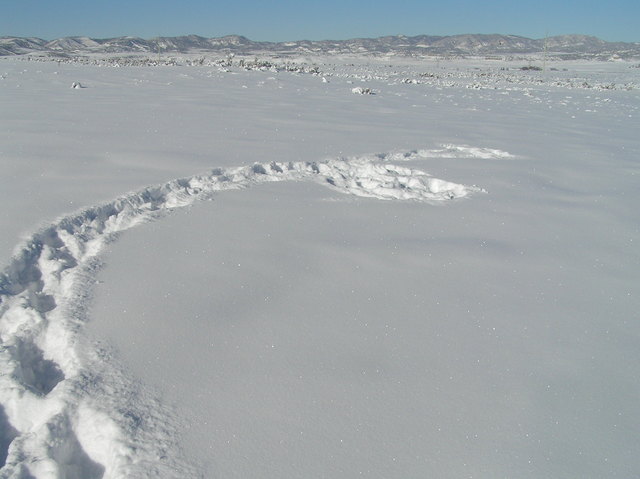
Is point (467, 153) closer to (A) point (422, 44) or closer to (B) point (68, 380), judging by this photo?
(B) point (68, 380)

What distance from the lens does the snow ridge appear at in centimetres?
177

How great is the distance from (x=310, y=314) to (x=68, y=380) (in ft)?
3.97

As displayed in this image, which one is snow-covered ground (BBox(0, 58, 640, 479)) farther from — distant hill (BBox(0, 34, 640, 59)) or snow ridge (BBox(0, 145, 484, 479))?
distant hill (BBox(0, 34, 640, 59))

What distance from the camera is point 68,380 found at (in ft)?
6.83

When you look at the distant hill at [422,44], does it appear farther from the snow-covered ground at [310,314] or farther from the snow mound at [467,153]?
the snow-covered ground at [310,314]

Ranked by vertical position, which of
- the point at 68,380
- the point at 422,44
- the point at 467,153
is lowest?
the point at 68,380

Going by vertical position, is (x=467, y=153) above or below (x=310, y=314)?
above

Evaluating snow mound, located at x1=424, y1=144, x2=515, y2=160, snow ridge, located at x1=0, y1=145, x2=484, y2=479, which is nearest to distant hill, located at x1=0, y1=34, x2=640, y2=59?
snow mound, located at x1=424, y1=144, x2=515, y2=160

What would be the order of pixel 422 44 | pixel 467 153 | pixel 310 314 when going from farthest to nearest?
1. pixel 422 44
2. pixel 467 153
3. pixel 310 314

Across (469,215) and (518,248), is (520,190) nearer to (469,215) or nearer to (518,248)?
(469,215)

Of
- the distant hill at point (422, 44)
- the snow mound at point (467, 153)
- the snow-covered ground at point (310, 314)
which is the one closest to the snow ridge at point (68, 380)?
the snow-covered ground at point (310, 314)

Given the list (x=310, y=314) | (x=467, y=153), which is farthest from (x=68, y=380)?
(x=467, y=153)

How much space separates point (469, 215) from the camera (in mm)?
4219

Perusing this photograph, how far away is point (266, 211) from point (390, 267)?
4.41 ft
